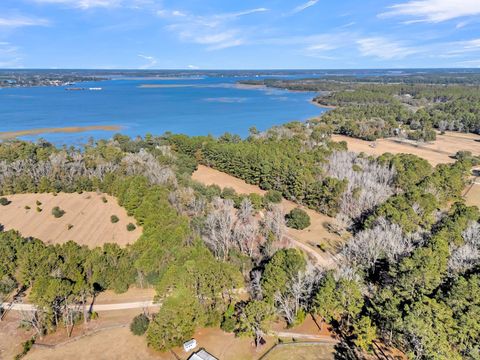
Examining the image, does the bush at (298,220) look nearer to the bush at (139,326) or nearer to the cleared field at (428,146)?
the bush at (139,326)

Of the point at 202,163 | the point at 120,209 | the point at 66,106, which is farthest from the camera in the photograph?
the point at 66,106

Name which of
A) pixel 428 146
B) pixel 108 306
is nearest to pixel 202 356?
pixel 108 306

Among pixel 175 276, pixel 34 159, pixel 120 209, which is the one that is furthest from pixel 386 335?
pixel 34 159

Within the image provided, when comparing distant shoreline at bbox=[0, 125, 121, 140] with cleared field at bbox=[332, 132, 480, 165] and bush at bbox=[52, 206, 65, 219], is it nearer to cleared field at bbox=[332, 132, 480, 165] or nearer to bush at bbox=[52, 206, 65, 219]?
bush at bbox=[52, 206, 65, 219]

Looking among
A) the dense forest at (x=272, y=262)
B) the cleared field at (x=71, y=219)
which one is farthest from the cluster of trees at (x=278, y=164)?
the cleared field at (x=71, y=219)

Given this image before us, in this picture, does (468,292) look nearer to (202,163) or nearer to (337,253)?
(337,253)

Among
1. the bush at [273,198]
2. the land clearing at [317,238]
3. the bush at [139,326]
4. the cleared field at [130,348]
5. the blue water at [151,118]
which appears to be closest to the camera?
the cleared field at [130,348]

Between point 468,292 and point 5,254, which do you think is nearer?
point 468,292
